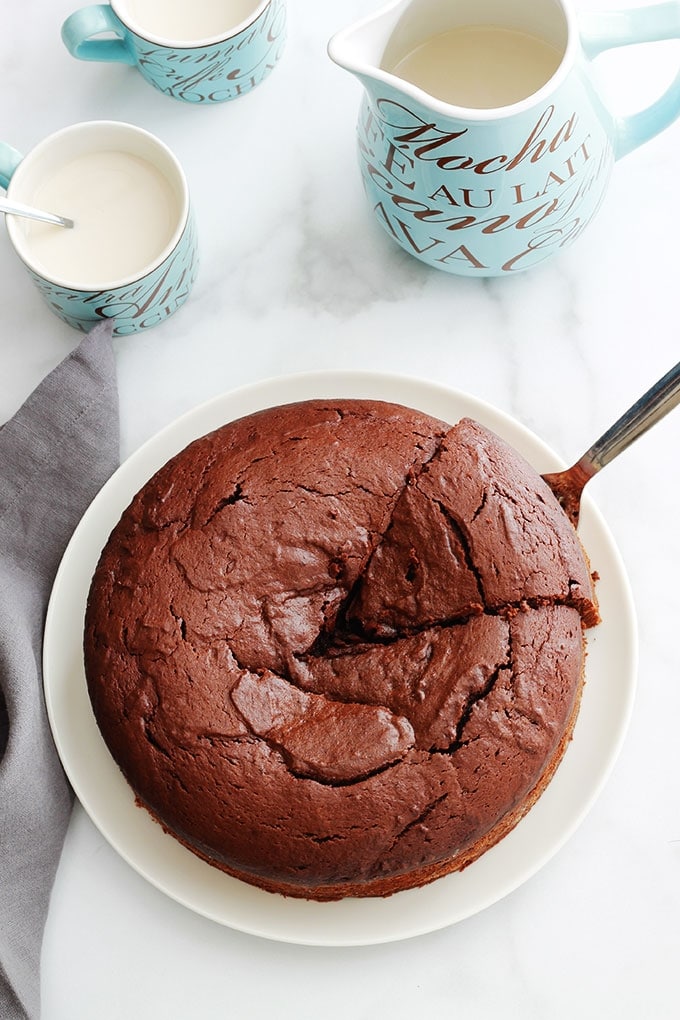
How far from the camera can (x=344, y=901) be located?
1506 millimetres

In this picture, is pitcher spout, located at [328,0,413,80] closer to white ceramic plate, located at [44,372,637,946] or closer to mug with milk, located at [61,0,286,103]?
mug with milk, located at [61,0,286,103]

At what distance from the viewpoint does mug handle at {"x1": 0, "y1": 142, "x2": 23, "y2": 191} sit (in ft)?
5.59

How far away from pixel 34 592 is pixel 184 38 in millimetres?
982

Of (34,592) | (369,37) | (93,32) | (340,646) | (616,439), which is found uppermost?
A: (369,37)

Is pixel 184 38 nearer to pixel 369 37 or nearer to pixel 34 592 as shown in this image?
pixel 369 37

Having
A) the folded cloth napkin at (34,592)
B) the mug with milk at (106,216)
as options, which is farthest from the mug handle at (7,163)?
the folded cloth napkin at (34,592)

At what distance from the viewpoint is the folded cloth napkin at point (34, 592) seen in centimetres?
152

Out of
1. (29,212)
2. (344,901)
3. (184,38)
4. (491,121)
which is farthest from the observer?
(184,38)

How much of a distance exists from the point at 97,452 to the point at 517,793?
870mm

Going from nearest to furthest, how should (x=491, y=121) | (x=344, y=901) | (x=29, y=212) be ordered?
(x=491, y=121)
(x=344, y=901)
(x=29, y=212)

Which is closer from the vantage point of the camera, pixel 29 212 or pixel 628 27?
pixel 628 27

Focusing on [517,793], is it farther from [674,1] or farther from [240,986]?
[674,1]

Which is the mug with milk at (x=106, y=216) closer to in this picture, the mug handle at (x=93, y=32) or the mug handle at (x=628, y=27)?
the mug handle at (x=93, y=32)

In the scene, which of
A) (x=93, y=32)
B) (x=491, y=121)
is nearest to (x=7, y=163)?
(x=93, y=32)
